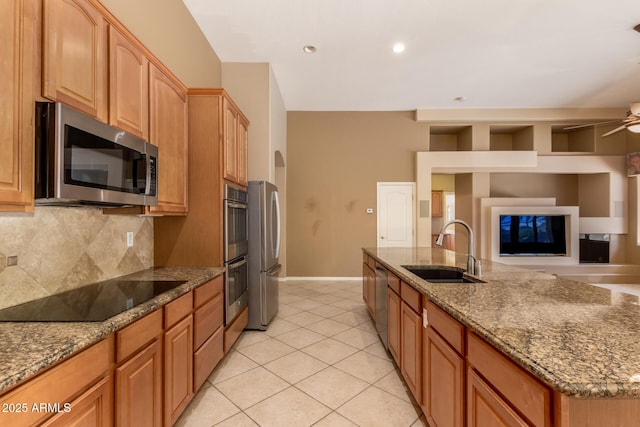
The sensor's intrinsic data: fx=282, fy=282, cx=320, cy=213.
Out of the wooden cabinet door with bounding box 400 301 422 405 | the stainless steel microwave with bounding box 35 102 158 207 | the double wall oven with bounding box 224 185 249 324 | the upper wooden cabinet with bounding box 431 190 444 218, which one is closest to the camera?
the stainless steel microwave with bounding box 35 102 158 207

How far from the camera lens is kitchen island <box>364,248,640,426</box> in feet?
2.38

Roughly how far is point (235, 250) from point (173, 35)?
213 centimetres

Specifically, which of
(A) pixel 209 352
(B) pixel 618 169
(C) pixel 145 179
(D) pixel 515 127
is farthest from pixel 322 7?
(B) pixel 618 169

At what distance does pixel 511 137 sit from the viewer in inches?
258

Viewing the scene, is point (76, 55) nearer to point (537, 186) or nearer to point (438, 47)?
point (438, 47)

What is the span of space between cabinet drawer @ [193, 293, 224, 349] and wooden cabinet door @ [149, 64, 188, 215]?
29.6 inches

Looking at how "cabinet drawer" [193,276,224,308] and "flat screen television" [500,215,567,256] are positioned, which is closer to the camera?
"cabinet drawer" [193,276,224,308]

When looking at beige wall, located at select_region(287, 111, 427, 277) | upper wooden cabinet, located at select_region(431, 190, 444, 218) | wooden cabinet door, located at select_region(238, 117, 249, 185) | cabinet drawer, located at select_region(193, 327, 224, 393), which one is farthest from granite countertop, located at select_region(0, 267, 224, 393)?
upper wooden cabinet, located at select_region(431, 190, 444, 218)

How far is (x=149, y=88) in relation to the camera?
1889 mm

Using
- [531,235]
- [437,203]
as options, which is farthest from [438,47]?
[437,203]

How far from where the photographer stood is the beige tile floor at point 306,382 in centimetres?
182

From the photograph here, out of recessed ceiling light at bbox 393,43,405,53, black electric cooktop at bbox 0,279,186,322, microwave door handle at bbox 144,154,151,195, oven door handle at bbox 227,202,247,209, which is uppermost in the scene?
recessed ceiling light at bbox 393,43,405,53

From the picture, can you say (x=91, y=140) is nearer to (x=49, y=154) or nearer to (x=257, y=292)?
(x=49, y=154)

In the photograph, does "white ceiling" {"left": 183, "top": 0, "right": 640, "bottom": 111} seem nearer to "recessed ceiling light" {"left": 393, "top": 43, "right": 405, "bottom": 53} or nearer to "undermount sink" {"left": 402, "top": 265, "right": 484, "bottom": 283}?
"recessed ceiling light" {"left": 393, "top": 43, "right": 405, "bottom": 53}
